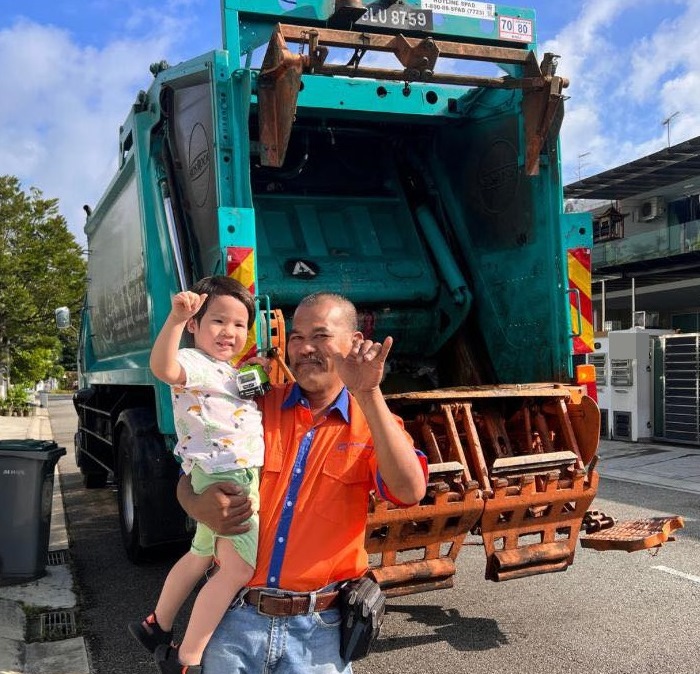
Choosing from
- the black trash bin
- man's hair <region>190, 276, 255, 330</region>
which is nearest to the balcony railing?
the black trash bin

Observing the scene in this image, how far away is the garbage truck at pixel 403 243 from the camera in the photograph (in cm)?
358

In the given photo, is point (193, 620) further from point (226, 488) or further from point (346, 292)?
point (346, 292)

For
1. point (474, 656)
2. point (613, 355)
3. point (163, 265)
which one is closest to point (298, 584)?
point (474, 656)

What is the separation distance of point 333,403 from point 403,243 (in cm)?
364

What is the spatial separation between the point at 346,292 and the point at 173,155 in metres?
1.47

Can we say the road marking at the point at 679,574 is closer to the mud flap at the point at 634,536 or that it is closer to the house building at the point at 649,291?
the mud flap at the point at 634,536

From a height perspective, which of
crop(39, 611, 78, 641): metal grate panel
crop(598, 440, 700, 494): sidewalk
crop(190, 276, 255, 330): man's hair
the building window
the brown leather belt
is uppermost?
the building window

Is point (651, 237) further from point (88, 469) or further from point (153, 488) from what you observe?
point (153, 488)

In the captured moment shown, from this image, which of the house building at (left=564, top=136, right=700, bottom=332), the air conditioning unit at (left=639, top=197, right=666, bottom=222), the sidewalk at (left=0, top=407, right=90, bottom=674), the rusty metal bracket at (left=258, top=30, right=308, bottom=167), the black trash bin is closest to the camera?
the rusty metal bracket at (left=258, top=30, right=308, bottom=167)

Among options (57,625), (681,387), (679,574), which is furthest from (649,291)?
(57,625)

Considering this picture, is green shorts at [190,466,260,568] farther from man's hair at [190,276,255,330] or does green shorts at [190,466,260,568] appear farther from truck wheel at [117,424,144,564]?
truck wheel at [117,424,144,564]

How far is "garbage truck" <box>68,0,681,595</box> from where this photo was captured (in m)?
3.58

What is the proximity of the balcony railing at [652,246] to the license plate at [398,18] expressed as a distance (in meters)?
17.7

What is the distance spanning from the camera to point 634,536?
3643mm
